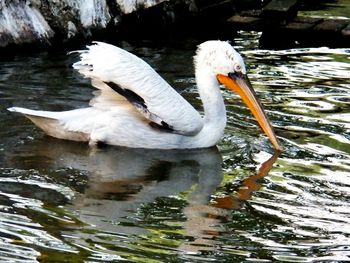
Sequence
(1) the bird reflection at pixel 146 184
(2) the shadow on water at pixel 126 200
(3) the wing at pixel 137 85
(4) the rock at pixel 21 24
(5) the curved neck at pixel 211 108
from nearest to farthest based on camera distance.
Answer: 1. (2) the shadow on water at pixel 126 200
2. (1) the bird reflection at pixel 146 184
3. (3) the wing at pixel 137 85
4. (5) the curved neck at pixel 211 108
5. (4) the rock at pixel 21 24

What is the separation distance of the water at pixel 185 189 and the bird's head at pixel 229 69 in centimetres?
19

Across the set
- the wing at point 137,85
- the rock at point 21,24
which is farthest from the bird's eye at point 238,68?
the rock at point 21,24

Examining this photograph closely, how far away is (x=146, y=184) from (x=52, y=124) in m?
1.06

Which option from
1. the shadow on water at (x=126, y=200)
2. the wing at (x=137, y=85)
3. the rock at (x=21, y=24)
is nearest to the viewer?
the shadow on water at (x=126, y=200)

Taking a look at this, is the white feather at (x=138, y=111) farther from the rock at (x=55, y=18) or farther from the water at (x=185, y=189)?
the rock at (x=55, y=18)

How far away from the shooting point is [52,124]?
237 inches

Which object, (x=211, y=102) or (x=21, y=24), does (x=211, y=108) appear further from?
(x=21, y=24)

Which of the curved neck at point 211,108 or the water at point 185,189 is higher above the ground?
the curved neck at point 211,108

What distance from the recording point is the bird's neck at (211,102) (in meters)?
6.09

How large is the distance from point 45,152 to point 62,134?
0.30 m

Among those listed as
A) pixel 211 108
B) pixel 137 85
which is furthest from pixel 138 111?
pixel 211 108

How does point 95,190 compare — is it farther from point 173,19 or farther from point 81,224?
point 173,19

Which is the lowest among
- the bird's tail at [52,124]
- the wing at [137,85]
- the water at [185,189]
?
the water at [185,189]

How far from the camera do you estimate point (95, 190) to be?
5055 mm
